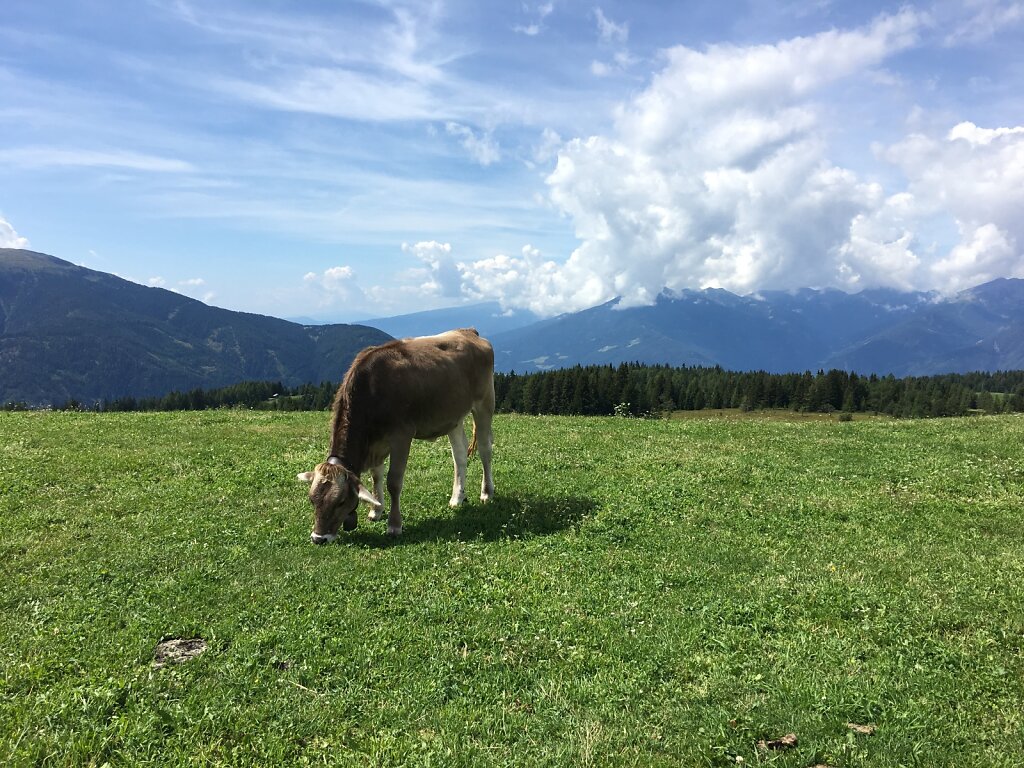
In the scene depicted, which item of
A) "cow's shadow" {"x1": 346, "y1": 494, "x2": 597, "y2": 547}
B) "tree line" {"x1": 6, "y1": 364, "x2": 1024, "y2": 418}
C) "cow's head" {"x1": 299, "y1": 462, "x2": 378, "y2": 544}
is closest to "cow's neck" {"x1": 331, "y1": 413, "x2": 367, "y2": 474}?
"cow's head" {"x1": 299, "y1": 462, "x2": 378, "y2": 544}

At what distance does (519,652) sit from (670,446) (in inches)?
576

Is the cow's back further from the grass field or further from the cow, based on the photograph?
the grass field

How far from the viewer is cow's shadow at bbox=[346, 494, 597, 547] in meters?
11.5

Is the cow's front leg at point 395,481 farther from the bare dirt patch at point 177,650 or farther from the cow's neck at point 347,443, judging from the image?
the bare dirt patch at point 177,650

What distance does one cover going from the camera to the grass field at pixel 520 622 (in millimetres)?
5684

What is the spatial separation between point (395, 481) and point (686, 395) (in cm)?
14768

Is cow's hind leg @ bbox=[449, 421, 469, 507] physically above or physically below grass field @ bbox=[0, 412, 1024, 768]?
above

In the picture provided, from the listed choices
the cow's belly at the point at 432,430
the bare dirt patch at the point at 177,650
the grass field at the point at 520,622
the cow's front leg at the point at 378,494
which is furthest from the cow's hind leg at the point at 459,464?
the bare dirt patch at the point at 177,650

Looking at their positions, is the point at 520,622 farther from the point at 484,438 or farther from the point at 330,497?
the point at 484,438

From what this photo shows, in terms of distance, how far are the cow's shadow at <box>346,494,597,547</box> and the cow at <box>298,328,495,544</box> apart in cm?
33

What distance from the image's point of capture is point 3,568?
9.34m

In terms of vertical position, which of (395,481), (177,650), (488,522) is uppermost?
(395,481)

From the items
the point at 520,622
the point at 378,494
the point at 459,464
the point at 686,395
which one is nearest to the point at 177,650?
the point at 520,622

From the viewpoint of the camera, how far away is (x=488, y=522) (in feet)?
41.5
